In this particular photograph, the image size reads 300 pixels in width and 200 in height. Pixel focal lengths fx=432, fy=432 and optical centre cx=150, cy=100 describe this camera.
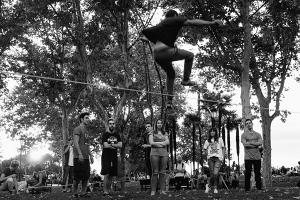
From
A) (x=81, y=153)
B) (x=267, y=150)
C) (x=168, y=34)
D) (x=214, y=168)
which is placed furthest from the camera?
(x=267, y=150)

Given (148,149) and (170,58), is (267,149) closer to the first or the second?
(148,149)

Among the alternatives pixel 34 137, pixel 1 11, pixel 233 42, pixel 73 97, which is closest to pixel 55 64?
pixel 73 97

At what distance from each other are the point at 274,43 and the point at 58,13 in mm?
10631

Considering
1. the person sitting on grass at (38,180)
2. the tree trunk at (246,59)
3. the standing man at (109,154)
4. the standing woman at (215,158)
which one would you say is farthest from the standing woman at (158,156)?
the tree trunk at (246,59)

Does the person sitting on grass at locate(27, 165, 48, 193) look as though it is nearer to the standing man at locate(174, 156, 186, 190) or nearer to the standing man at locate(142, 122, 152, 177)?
the standing man at locate(142, 122, 152, 177)

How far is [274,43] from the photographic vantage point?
21500 mm

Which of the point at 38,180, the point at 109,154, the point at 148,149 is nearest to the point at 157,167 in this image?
the point at 109,154

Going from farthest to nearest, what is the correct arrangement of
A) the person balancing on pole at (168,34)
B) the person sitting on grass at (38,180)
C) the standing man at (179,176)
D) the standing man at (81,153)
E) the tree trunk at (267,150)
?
1. the tree trunk at (267,150)
2. the person sitting on grass at (38,180)
3. the standing man at (179,176)
4. the standing man at (81,153)
5. the person balancing on pole at (168,34)

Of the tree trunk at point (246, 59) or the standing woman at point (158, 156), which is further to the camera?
the tree trunk at point (246, 59)

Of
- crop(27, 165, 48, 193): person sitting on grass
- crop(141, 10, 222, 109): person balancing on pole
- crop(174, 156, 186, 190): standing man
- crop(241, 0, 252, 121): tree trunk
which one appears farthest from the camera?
crop(241, 0, 252, 121): tree trunk

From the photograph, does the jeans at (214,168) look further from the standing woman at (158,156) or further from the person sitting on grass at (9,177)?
the person sitting on grass at (9,177)

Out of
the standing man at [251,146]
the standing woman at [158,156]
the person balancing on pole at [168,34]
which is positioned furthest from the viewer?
the standing man at [251,146]

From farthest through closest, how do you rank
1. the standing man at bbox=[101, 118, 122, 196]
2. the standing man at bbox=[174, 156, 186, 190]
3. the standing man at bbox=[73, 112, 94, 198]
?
the standing man at bbox=[174, 156, 186, 190] → the standing man at bbox=[101, 118, 122, 196] → the standing man at bbox=[73, 112, 94, 198]

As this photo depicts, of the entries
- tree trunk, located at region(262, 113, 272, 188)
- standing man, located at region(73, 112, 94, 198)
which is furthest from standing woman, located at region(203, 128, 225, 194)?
tree trunk, located at region(262, 113, 272, 188)
